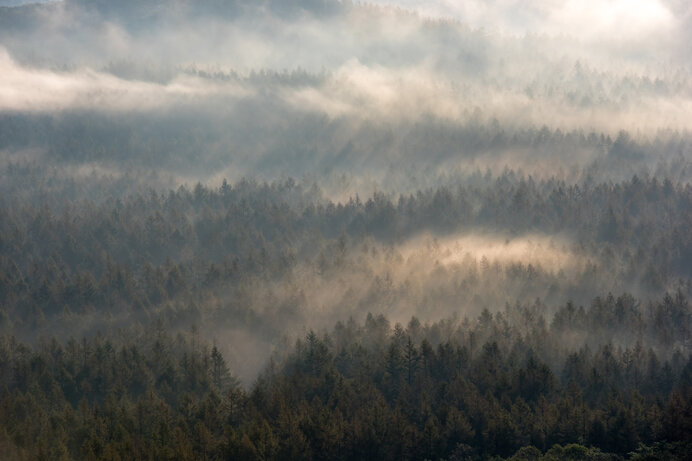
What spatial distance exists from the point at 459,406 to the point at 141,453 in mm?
57058

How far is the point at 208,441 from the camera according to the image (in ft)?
366

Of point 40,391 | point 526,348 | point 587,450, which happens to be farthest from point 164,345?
point 587,450

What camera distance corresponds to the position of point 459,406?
5172 inches

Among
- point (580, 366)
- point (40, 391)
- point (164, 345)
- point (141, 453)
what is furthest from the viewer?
point (164, 345)

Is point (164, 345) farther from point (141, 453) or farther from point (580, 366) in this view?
point (580, 366)

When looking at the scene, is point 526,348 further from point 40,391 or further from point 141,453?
point 40,391

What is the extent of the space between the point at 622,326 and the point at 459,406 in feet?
263

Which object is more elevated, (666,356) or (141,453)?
(141,453)

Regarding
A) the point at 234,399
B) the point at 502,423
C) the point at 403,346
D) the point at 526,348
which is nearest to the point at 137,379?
the point at 234,399

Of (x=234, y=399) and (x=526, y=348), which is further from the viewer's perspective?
(x=526, y=348)

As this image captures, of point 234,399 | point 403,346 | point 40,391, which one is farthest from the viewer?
point 403,346

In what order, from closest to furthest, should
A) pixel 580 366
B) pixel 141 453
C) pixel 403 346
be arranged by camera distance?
pixel 141 453 → pixel 580 366 → pixel 403 346

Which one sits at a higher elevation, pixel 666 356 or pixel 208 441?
pixel 208 441

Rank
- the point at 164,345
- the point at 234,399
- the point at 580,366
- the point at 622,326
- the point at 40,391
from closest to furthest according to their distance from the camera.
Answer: the point at 234,399 < the point at 40,391 < the point at 580,366 < the point at 164,345 < the point at 622,326
